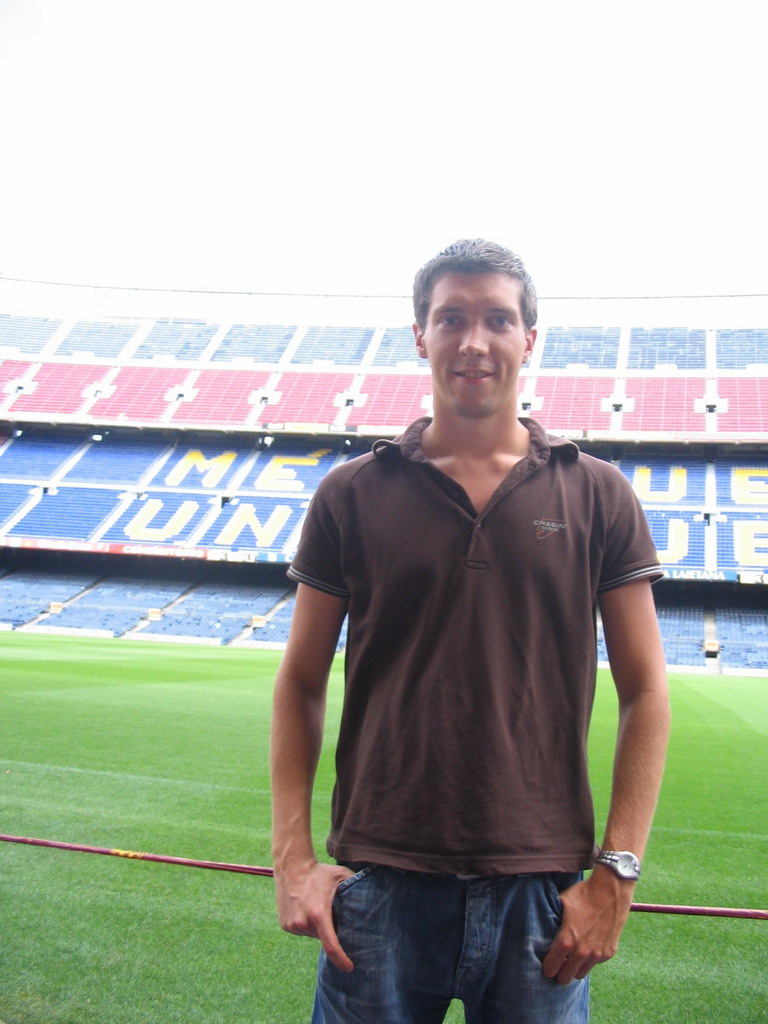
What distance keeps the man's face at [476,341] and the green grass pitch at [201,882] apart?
2527mm

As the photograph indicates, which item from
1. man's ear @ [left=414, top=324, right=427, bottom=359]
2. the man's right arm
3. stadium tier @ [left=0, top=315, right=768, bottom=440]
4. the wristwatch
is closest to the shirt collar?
man's ear @ [left=414, top=324, right=427, bottom=359]

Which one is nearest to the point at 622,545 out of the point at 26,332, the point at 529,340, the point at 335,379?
the point at 529,340

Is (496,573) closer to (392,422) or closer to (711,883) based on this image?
(711,883)

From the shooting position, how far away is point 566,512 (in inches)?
69.4

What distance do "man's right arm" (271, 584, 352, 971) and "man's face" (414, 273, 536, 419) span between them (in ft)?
1.72

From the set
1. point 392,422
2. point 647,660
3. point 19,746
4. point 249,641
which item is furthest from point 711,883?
point 392,422

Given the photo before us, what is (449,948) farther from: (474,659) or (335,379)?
(335,379)

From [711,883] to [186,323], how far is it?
136ft

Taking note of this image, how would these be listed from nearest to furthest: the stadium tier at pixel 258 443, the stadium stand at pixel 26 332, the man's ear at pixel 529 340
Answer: the man's ear at pixel 529 340, the stadium tier at pixel 258 443, the stadium stand at pixel 26 332

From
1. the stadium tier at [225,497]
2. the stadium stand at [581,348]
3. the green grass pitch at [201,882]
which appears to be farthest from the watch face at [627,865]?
the stadium stand at [581,348]

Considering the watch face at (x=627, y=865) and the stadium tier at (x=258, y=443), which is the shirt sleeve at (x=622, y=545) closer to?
the watch face at (x=627, y=865)

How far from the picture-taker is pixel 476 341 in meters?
1.83

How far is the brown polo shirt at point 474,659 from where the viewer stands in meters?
1.65

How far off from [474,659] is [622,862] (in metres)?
0.46
